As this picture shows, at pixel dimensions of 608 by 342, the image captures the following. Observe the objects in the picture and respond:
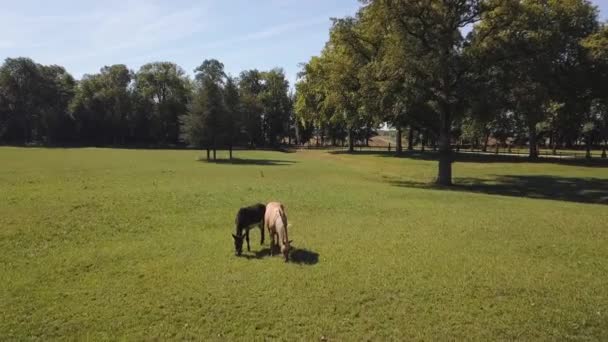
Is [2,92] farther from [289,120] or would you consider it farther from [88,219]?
[88,219]

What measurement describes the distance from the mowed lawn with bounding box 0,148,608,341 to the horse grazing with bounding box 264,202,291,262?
40 cm

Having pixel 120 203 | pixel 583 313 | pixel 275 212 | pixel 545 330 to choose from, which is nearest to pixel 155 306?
pixel 275 212

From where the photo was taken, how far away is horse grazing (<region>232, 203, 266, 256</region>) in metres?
10.9

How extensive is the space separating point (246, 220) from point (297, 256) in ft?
5.42

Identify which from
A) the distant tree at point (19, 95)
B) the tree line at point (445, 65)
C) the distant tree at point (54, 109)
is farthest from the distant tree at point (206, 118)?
the distant tree at point (19, 95)

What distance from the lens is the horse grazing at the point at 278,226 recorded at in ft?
34.4

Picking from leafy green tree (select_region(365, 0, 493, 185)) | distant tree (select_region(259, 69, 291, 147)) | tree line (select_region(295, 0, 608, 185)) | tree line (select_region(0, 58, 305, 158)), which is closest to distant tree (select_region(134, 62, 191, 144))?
tree line (select_region(0, 58, 305, 158))

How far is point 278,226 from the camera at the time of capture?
10773mm

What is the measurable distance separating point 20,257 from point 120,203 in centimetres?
762

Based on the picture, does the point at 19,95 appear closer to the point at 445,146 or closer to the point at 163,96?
the point at 163,96

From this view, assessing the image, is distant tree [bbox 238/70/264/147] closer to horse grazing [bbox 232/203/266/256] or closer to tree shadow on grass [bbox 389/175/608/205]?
tree shadow on grass [bbox 389/175/608/205]

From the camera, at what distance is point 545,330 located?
7027 millimetres

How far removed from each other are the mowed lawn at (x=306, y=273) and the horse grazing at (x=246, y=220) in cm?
48

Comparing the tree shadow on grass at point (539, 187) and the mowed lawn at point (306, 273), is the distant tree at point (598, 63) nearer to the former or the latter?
the tree shadow on grass at point (539, 187)
